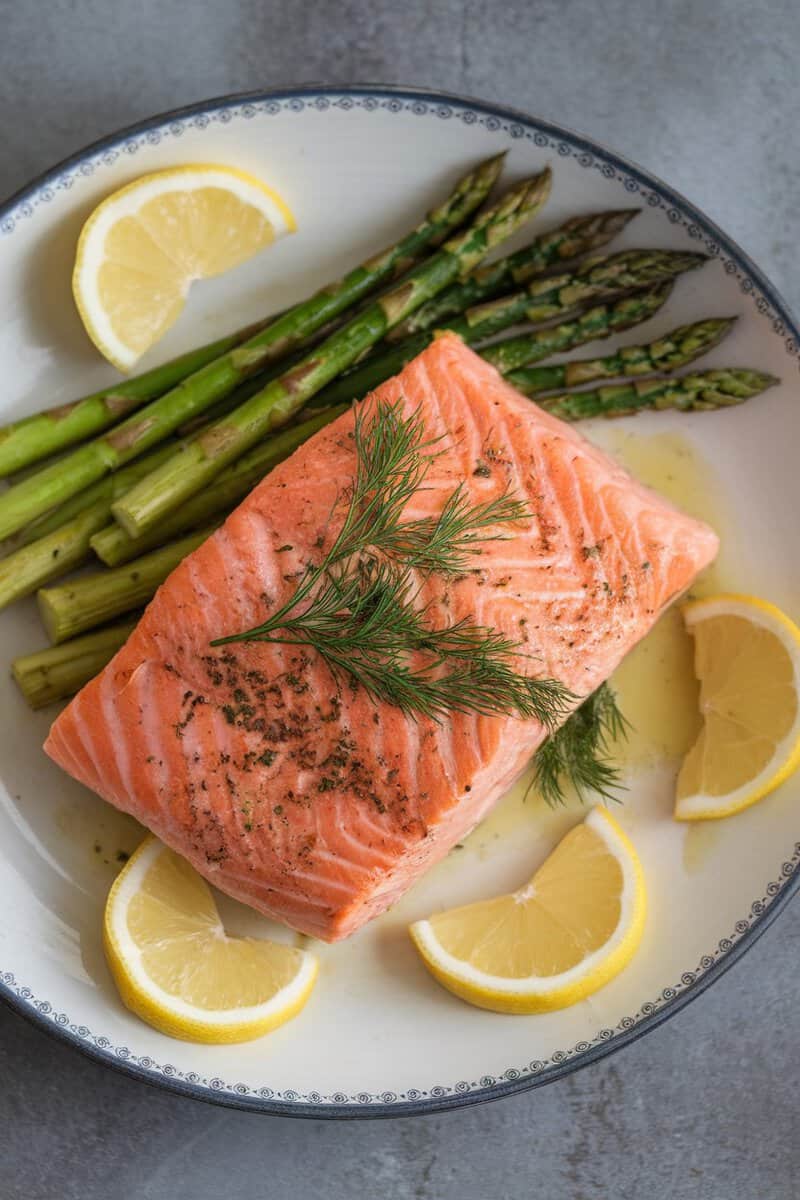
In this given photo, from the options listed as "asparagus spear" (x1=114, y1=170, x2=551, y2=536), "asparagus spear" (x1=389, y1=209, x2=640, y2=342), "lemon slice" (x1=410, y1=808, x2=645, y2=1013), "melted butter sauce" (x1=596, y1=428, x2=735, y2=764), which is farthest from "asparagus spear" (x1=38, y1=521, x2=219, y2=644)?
"melted butter sauce" (x1=596, y1=428, x2=735, y2=764)

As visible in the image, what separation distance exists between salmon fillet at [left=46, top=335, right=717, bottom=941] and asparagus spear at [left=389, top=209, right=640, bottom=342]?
0.51 m

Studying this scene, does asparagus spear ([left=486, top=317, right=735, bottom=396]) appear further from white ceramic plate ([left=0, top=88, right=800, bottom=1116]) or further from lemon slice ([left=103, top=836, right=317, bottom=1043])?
lemon slice ([left=103, top=836, right=317, bottom=1043])

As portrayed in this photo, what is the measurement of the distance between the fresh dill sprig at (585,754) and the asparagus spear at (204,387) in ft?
5.73

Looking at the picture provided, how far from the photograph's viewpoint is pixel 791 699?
3.58 m

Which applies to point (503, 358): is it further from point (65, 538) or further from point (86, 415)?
point (65, 538)

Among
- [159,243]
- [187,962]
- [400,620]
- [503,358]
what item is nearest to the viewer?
[400,620]

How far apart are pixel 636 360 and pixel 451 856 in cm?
200

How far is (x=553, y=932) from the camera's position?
359 centimetres

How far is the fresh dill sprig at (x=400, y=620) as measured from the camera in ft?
10.4

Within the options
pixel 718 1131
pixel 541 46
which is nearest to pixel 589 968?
pixel 718 1131

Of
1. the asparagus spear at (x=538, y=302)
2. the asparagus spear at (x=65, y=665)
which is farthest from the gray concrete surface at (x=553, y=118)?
the asparagus spear at (x=65, y=665)

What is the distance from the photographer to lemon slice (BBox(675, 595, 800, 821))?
3.59 meters

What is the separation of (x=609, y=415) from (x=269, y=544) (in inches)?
58.7

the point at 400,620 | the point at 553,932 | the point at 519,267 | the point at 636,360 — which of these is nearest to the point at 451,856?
the point at 553,932
